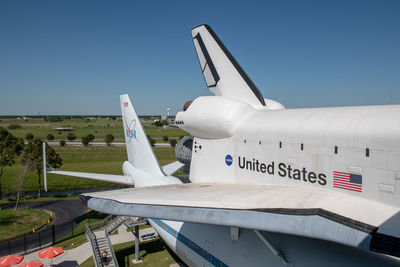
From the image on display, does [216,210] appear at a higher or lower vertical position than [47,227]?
higher

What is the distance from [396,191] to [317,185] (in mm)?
1304

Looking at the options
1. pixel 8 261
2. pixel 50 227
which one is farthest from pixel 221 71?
pixel 50 227

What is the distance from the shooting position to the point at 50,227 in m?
16.2

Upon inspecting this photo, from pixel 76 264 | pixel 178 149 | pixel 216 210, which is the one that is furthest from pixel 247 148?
pixel 76 264

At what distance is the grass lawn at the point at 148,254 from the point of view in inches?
476

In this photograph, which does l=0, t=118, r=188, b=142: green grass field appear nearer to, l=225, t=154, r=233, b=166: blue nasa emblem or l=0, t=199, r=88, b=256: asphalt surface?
l=0, t=199, r=88, b=256: asphalt surface

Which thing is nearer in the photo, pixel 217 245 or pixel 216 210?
pixel 216 210

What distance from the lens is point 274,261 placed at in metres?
5.45

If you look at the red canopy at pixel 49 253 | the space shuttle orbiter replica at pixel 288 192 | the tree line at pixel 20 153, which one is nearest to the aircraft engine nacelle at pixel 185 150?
the space shuttle orbiter replica at pixel 288 192

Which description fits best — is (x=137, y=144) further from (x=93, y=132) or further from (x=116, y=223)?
(x=93, y=132)

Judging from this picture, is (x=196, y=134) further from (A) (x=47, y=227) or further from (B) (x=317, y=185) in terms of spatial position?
(A) (x=47, y=227)

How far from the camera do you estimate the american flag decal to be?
4645 mm

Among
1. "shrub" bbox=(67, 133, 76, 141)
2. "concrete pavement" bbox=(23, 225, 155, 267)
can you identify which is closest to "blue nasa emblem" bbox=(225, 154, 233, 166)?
"concrete pavement" bbox=(23, 225, 155, 267)

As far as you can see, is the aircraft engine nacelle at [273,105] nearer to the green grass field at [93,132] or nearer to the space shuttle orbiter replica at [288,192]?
the space shuttle orbiter replica at [288,192]
